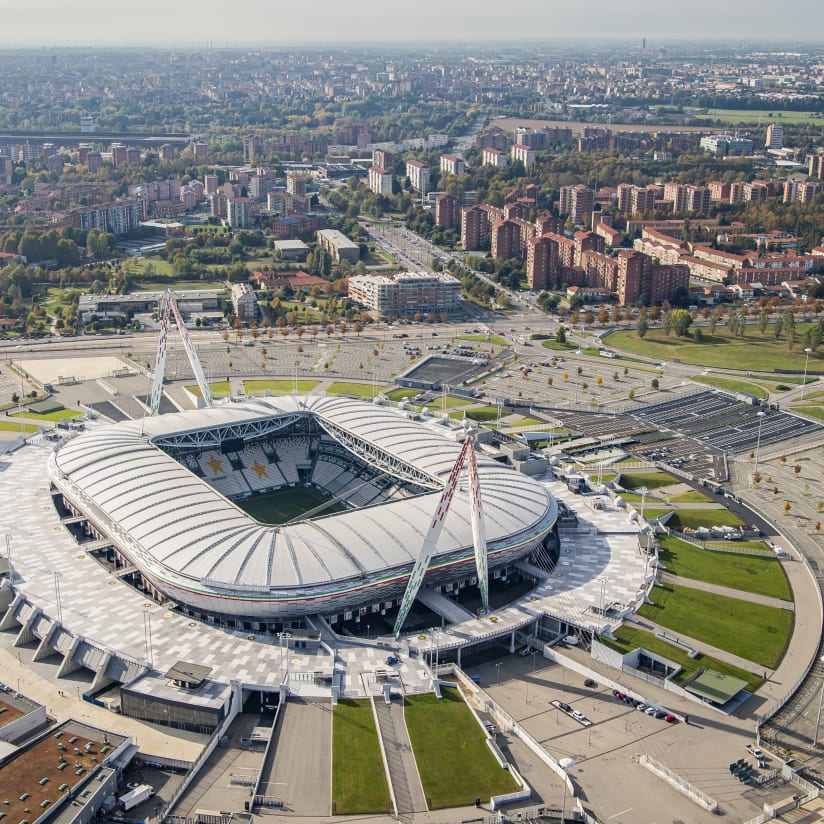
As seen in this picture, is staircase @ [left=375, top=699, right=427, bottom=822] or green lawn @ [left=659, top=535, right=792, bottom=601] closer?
staircase @ [left=375, top=699, right=427, bottom=822]

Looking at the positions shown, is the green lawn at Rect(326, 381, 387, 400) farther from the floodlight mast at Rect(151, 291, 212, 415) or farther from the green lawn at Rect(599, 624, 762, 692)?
the green lawn at Rect(599, 624, 762, 692)

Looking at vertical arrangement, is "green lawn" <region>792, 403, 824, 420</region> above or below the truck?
below

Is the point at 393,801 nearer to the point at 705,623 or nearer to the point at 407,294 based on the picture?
the point at 705,623

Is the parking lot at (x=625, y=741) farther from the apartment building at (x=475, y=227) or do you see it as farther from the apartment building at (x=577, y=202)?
the apartment building at (x=577, y=202)

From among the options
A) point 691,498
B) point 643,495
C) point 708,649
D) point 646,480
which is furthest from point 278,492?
point 708,649

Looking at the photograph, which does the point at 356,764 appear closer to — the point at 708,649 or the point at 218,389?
the point at 708,649

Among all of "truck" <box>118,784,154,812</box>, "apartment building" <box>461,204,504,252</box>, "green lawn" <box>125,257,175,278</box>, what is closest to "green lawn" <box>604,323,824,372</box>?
"apartment building" <box>461,204,504,252</box>
